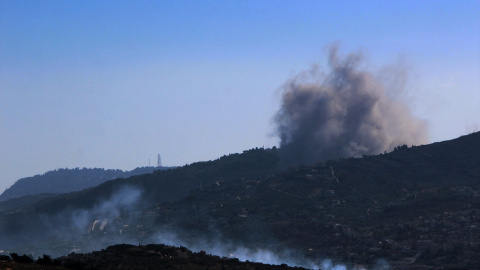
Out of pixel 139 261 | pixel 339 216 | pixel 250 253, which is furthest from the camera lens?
pixel 339 216

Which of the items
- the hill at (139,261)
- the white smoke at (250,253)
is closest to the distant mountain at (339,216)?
the white smoke at (250,253)

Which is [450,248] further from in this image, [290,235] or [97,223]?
[97,223]

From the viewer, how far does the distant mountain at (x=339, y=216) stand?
127m

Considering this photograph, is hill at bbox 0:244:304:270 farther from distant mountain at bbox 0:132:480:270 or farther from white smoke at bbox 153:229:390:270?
distant mountain at bbox 0:132:480:270

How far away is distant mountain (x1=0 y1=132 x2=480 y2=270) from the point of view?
4995 inches

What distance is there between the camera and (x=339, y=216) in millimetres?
152375

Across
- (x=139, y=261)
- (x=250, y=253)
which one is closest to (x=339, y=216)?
(x=250, y=253)

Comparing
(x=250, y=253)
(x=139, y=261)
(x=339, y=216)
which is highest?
(x=339, y=216)

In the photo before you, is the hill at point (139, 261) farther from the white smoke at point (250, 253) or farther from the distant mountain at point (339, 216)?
the distant mountain at point (339, 216)

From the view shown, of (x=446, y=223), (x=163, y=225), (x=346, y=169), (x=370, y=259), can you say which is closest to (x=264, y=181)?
(x=346, y=169)

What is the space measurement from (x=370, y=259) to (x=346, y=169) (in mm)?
62772

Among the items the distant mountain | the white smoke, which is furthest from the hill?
the distant mountain

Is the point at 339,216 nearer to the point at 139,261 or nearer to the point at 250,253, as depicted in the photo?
the point at 250,253

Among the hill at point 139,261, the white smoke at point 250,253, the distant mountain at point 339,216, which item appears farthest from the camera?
the distant mountain at point 339,216
